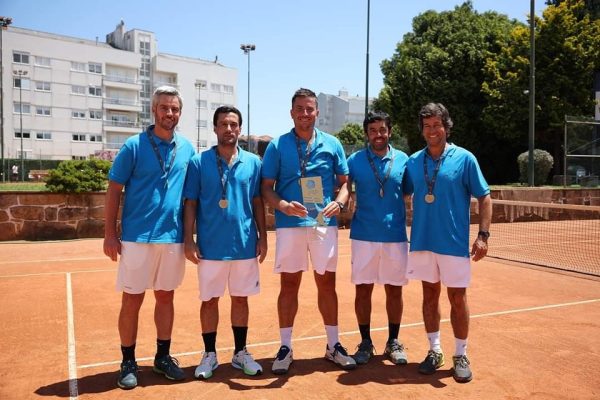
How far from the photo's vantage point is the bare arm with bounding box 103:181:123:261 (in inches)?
156

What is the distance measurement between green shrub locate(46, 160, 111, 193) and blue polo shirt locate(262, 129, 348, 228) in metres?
9.89

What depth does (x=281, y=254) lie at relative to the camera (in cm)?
429

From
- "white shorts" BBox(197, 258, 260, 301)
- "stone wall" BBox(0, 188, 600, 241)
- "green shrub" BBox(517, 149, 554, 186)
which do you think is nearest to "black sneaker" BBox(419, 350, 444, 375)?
"white shorts" BBox(197, 258, 260, 301)

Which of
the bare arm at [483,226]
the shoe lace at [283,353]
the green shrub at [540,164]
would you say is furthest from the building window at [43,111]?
the bare arm at [483,226]

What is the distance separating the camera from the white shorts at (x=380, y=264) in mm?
4469

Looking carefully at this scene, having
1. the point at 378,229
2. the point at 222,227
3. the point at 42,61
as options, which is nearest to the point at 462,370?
the point at 378,229

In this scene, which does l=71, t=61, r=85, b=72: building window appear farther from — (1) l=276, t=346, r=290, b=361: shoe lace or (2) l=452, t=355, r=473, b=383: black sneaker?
(2) l=452, t=355, r=473, b=383: black sneaker

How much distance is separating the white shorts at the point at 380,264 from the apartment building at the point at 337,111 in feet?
358

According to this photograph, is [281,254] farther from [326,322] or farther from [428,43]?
[428,43]

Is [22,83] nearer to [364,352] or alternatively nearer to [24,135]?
[24,135]

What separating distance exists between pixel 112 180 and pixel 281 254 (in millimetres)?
1464

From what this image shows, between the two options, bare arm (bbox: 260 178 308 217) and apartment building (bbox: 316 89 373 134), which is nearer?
bare arm (bbox: 260 178 308 217)

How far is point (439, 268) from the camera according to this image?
4.27m

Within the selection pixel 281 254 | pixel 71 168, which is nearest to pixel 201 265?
pixel 281 254
